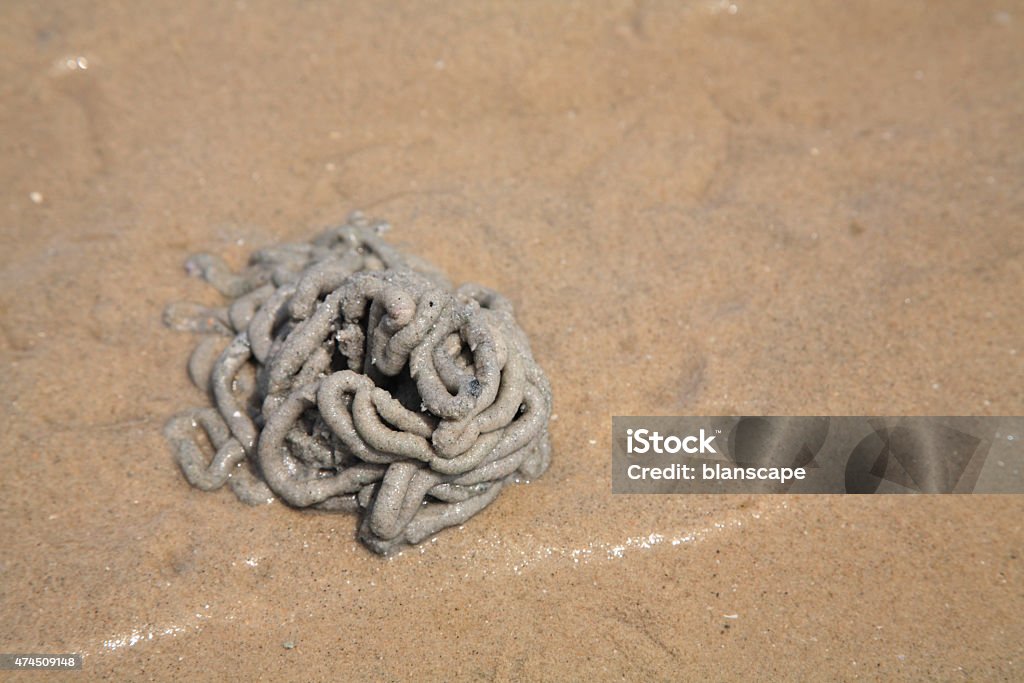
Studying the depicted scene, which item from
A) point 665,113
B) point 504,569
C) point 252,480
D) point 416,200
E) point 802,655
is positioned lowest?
point 802,655

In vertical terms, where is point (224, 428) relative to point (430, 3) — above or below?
below

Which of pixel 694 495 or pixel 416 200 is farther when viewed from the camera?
pixel 416 200

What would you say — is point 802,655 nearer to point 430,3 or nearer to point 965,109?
point 965,109

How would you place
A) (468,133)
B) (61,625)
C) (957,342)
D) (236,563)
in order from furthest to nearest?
(468,133)
(957,342)
(236,563)
(61,625)

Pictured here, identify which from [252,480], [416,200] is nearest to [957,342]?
[416,200]

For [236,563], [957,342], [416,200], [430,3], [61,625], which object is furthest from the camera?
[430,3]
